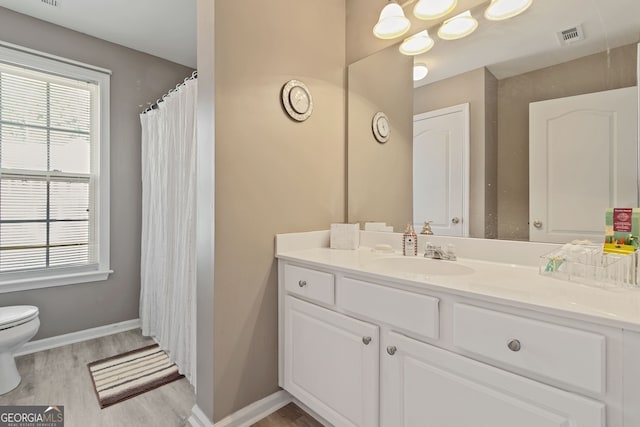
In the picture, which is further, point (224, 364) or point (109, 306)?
point (109, 306)

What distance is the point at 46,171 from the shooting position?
94.1 inches

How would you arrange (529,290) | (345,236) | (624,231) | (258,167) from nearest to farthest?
(529,290) < (624,231) < (258,167) < (345,236)

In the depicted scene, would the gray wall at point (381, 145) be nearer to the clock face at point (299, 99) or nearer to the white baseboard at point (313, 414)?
the clock face at point (299, 99)

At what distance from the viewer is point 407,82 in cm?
171

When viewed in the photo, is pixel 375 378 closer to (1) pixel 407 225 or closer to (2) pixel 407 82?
(1) pixel 407 225

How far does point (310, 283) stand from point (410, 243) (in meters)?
0.56

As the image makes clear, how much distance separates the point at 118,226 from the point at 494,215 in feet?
9.43

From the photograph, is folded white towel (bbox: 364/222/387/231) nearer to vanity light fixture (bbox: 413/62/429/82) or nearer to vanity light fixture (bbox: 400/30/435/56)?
vanity light fixture (bbox: 413/62/429/82)

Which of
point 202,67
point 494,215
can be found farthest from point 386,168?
point 202,67

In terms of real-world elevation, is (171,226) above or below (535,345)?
above

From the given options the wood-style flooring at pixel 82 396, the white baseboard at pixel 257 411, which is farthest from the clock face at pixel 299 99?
the wood-style flooring at pixel 82 396

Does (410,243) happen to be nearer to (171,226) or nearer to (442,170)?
(442,170)

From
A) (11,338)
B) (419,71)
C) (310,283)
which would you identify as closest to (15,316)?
(11,338)

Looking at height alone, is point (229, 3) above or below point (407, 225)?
above
